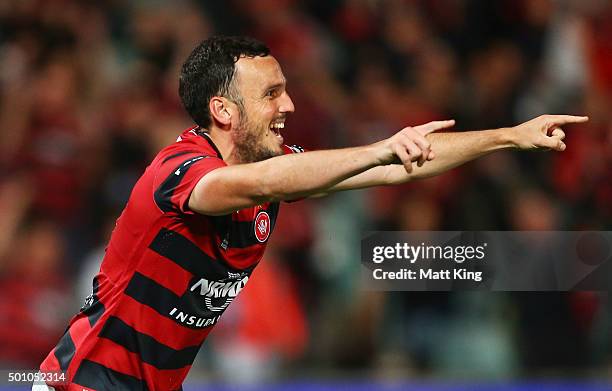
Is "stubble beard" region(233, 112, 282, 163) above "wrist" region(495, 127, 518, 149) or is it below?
above

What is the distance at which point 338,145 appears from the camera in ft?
23.0

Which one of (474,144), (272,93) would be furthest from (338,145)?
(474,144)

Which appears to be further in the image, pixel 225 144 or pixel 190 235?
pixel 225 144

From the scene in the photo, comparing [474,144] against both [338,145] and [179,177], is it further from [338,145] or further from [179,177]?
[338,145]

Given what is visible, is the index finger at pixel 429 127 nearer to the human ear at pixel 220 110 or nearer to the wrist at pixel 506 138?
the wrist at pixel 506 138

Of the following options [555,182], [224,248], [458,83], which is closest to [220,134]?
[224,248]

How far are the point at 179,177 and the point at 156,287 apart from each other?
45cm

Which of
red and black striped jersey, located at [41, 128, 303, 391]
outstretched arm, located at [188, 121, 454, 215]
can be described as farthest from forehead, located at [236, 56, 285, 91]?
outstretched arm, located at [188, 121, 454, 215]

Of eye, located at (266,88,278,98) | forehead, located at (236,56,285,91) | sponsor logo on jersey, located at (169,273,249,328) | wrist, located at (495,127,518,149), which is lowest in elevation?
sponsor logo on jersey, located at (169,273,249,328)

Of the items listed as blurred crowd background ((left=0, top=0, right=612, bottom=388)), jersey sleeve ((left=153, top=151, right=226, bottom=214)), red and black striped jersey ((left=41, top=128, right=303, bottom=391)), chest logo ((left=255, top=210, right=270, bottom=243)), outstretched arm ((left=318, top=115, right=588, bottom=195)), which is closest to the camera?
jersey sleeve ((left=153, top=151, right=226, bottom=214))

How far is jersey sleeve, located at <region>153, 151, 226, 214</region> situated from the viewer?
3305 mm

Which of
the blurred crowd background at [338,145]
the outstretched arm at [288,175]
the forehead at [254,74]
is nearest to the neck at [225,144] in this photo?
the forehead at [254,74]

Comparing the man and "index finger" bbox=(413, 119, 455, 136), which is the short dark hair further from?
"index finger" bbox=(413, 119, 455, 136)

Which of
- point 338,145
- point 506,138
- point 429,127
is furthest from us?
point 338,145
